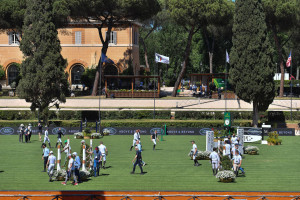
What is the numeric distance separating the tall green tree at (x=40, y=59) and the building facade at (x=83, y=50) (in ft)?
74.4

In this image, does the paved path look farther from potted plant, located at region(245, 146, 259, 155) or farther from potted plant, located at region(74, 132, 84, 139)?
potted plant, located at region(245, 146, 259, 155)

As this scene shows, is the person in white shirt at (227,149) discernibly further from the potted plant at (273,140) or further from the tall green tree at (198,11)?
the tall green tree at (198,11)

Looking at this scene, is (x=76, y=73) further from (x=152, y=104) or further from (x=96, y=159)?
(x=96, y=159)

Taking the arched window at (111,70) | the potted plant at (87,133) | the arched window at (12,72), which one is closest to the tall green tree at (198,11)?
the arched window at (111,70)

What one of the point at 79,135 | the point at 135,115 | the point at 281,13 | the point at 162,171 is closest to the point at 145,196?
the point at 162,171

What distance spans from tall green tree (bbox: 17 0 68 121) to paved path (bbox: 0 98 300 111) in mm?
8212

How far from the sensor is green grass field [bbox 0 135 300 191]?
24.7 metres

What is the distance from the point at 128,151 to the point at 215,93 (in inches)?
1217

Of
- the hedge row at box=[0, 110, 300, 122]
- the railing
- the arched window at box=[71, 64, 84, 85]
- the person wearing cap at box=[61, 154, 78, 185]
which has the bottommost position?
the railing

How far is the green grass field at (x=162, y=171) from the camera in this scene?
80.9 feet

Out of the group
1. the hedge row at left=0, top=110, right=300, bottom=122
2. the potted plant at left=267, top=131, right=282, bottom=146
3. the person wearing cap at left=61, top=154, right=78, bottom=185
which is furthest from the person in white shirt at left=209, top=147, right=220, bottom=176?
Answer: the hedge row at left=0, top=110, right=300, bottom=122

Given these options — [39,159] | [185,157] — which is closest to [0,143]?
[39,159]

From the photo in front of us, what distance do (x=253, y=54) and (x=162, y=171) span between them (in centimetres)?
2337

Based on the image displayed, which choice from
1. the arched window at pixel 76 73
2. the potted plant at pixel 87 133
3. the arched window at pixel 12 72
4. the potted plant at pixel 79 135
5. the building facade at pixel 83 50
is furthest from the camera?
the arched window at pixel 12 72
